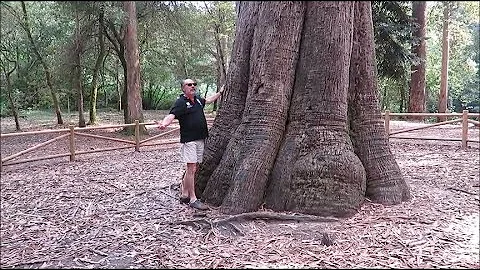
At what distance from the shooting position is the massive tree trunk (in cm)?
354

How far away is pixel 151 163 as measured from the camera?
7145 mm

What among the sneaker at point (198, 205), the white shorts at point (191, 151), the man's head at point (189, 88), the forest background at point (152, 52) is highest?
the forest background at point (152, 52)

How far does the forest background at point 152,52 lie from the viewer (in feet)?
12.5

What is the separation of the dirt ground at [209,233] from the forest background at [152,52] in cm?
147

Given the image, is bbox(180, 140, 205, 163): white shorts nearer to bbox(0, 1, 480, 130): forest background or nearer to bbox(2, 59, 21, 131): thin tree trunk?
bbox(0, 1, 480, 130): forest background

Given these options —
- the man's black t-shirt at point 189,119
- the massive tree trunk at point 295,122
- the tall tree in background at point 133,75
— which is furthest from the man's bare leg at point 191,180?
the tall tree in background at point 133,75

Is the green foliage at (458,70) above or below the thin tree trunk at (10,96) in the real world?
above

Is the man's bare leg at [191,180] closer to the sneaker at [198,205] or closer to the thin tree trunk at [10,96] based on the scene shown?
the sneaker at [198,205]

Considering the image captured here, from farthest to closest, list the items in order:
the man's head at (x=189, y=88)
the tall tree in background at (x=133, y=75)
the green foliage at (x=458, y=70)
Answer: the green foliage at (x=458, y=70), the tall tree in background at (x=133, y=75), the man's head at (x=189, y=88)

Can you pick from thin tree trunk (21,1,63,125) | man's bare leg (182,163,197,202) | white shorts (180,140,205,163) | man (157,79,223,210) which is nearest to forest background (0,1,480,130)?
thin tree trunk (21,1,63,125)

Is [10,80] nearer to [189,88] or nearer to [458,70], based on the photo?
[189,88]

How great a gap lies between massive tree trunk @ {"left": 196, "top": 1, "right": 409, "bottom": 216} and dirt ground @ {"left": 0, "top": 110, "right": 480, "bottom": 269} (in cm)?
21

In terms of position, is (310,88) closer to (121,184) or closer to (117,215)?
(117,215)

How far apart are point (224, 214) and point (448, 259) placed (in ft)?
5.64
